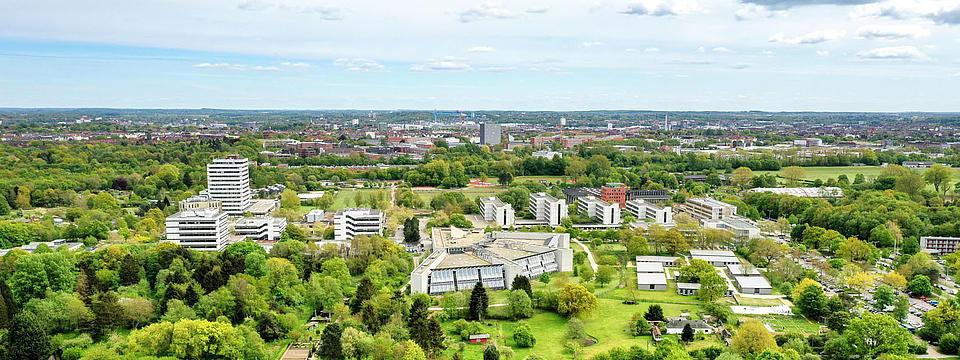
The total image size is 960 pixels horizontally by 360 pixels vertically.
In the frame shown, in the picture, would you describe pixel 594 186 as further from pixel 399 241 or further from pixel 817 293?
pixel 817 293

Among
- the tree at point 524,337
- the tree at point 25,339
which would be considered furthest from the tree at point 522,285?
the tree at point 25,339

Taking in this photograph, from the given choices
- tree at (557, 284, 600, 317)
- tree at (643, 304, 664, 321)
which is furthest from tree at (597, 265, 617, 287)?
tree at (643, 304, 664, 321)

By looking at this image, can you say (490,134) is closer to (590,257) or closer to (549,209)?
(549,209)

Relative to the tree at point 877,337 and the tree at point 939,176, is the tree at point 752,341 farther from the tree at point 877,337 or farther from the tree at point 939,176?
the tree at point 939,176

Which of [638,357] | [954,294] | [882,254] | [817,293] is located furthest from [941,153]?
[638,357]

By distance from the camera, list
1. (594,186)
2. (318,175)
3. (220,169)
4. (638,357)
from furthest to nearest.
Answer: (318,175)
(594,186)
(220,169)
(638,357)

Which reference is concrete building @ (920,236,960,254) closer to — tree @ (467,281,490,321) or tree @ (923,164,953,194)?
tree @ (923,164,953,194)

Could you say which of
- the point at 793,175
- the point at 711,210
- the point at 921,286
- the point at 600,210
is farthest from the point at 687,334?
the point at 793,175
